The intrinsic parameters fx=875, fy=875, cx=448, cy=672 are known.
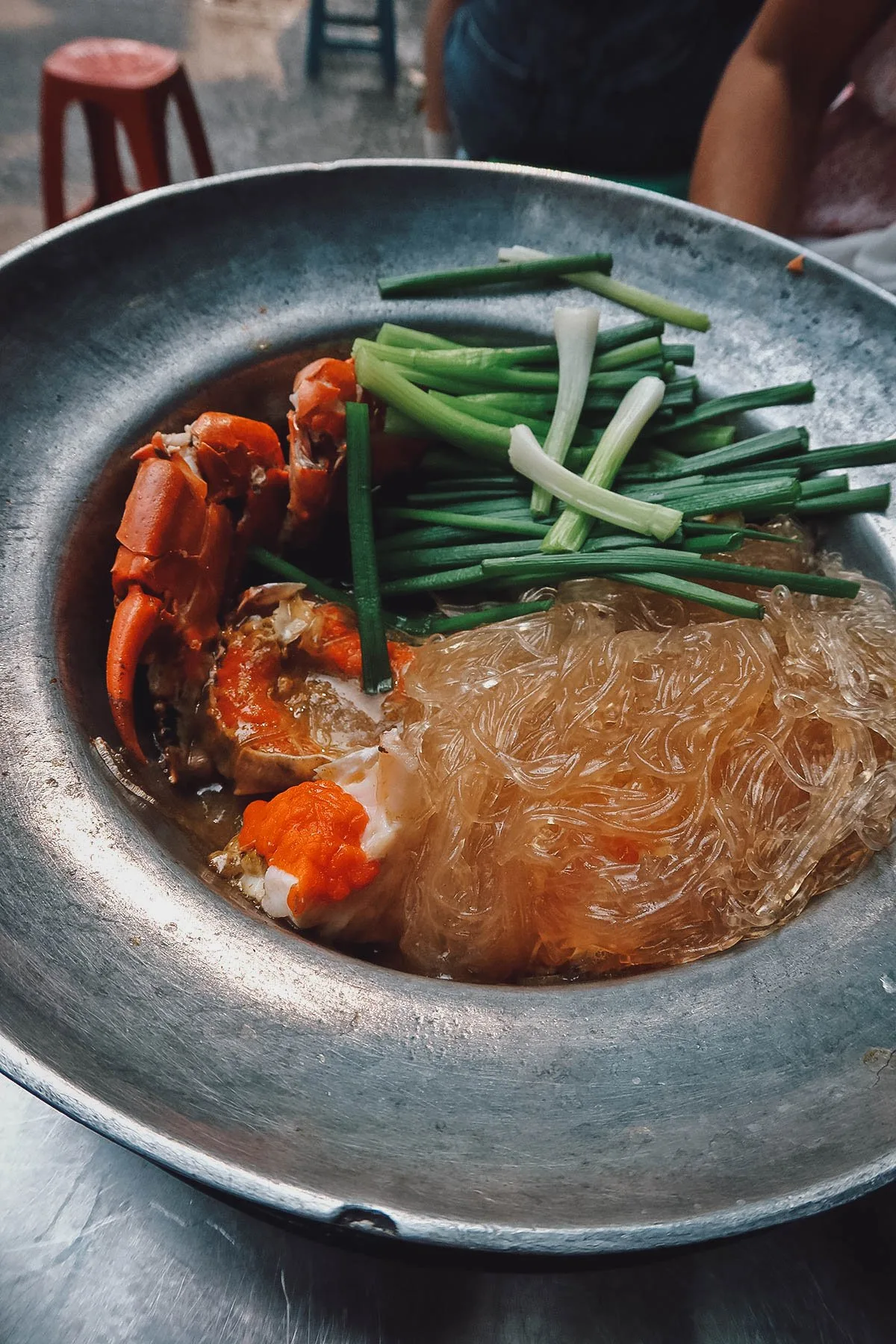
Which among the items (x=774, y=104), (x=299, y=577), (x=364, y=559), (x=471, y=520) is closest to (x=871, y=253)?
(x=774, y=104)

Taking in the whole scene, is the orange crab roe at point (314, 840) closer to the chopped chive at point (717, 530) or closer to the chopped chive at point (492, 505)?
the chopped chive at point (492, 505)

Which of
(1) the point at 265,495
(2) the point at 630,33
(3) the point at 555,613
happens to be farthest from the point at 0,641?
(2) the point at 630,33

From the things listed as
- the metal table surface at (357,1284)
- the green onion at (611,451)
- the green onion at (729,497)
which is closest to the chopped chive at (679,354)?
the green onion at (611,451)

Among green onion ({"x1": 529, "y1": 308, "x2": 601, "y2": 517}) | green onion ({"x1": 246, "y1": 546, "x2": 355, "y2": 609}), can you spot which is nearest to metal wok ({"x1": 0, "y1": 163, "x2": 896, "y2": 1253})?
green onion ({"x1": 246, "y1": 546, "x2": 355, "y2": 609})

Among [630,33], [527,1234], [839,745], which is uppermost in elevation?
[630,33]

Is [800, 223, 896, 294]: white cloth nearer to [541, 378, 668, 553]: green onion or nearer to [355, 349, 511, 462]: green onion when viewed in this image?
[541, 378, 668, 553]: green onion

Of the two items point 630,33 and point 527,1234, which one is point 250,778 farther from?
point 630,33
